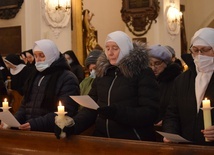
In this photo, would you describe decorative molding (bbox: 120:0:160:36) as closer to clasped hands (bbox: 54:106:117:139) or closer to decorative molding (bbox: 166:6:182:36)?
decorative molding (bbox: 166:6:182:36)

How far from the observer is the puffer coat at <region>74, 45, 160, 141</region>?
3.67 metres

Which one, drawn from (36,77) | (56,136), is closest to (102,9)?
(36,77)

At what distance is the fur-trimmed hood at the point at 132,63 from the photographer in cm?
378

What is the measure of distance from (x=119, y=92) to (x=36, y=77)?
113 centimetres

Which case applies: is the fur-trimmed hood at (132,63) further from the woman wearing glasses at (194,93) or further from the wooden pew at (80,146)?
the wooden pew at (80,146)

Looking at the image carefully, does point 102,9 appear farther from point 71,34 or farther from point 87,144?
point 87,144

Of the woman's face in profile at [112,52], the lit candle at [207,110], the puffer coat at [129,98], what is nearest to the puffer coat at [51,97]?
the puffer coat at [129,98]

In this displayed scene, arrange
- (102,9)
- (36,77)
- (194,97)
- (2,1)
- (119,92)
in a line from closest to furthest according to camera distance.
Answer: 1. (194,97)
2. (119,92)
3. (36,77)
4. (2,1)
5. (102,9)

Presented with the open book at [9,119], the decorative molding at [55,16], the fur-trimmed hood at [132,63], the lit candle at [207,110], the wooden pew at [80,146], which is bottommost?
the wooden pew at [80,146]

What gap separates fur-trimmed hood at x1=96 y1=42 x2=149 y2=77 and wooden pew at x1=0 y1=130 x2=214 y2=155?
622 millimetres

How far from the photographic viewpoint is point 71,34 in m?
11.5

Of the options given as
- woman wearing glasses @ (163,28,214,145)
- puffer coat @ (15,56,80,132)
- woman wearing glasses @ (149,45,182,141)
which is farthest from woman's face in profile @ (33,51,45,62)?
woman wearing glasses @ (163,28,214,145)

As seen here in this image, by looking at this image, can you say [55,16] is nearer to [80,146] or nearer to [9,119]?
[9,119]

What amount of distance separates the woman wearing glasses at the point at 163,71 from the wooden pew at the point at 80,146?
121 cm
